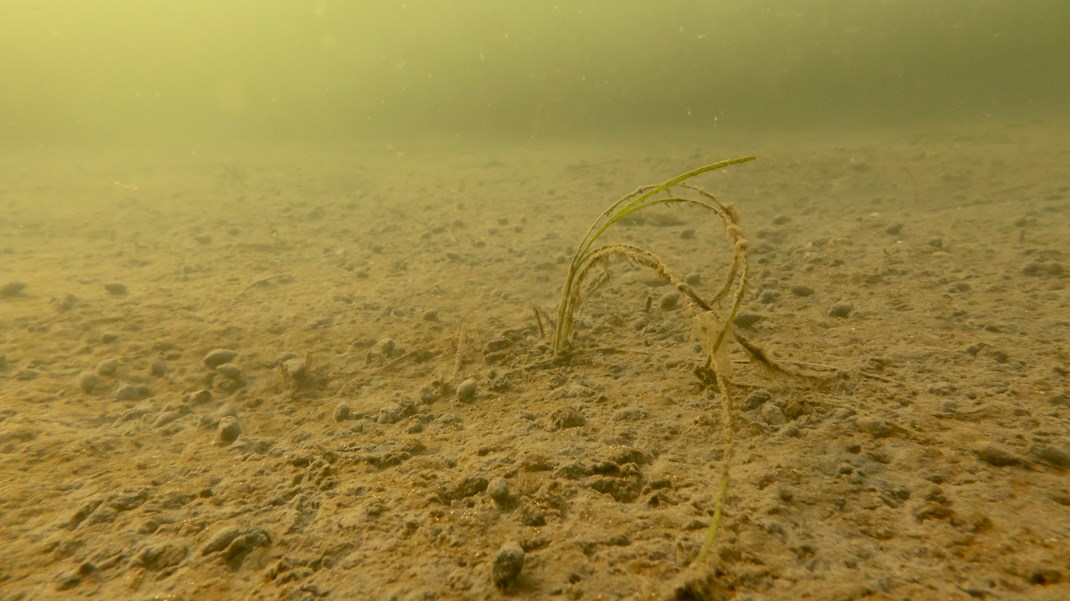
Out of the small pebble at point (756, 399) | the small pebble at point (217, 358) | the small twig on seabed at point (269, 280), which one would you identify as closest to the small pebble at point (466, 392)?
the small pebble at point (756, 399)

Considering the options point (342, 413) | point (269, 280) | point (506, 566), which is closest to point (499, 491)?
point (506, 566)

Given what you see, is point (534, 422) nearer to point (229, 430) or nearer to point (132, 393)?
point (229, 430)

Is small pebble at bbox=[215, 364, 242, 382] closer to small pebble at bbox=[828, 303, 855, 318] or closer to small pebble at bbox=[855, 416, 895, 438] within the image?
small pebble at bbox=[855, 416, 895, 438]

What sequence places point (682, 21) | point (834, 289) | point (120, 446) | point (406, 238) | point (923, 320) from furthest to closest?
point (682, 21)
point (406, 238)
point (834, 289)
point (923, 320)
point (120, 446)

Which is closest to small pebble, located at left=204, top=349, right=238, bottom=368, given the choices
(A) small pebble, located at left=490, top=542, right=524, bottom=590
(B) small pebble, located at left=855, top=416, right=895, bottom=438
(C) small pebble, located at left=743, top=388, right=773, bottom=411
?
(A) small pebble, located at left=490, top=542, right=524, bottom=590

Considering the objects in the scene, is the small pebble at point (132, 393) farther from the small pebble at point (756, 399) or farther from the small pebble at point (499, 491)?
the small pebble at point (756, 399)

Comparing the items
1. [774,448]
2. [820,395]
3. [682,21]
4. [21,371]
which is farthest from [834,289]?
[682,21]

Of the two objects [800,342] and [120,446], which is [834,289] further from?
[120,446]
